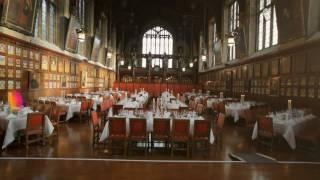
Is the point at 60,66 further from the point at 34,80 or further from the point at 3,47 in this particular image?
the point at 3,47

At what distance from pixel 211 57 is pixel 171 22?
450 inches

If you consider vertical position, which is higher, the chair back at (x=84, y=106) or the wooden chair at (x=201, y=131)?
the chair back at (x=84, y=106)

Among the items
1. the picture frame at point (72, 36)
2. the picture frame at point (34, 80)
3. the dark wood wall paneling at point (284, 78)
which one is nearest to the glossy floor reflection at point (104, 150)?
the dark wood wall paneling at point (284, 78)

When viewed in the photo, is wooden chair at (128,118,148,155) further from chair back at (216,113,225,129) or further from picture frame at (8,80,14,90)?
picture frame at (8,80,14,90)

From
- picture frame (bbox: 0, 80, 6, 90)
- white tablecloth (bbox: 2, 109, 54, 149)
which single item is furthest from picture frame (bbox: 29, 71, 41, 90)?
white tablecloth (bbox: 2, 109, 54, 149)

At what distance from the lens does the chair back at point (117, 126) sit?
25.3 ft

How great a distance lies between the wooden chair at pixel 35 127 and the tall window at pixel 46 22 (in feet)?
25.6

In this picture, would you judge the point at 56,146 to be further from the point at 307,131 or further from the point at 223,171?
the point at 307,131

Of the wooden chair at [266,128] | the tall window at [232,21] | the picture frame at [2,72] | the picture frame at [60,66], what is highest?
the tall window at [232,21]

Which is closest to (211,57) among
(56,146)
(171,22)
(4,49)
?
(171,22)

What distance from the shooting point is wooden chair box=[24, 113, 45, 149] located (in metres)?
8.05

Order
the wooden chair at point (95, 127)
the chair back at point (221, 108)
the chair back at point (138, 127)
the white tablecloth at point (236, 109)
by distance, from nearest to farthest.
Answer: the chair back at point (138, 127)
the wooden chair at point (95, 127)
the white tablecloth at point (236, 109)
the chair back at point (221, 108)

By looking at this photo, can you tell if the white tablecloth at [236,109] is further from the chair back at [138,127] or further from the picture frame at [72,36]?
the picture frame at [72,36]

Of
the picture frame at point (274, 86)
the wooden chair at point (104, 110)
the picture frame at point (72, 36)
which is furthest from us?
the picture frame at point (72, 36)
